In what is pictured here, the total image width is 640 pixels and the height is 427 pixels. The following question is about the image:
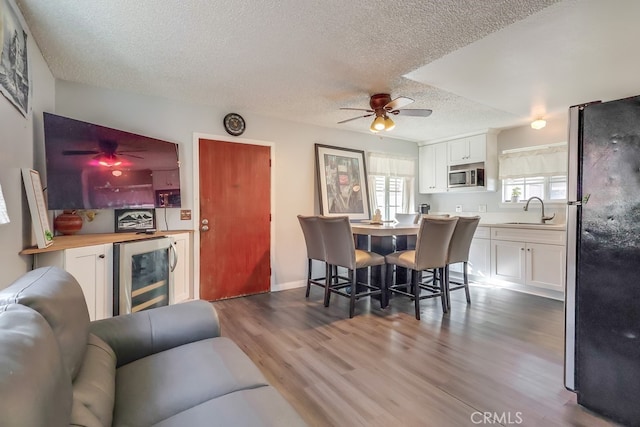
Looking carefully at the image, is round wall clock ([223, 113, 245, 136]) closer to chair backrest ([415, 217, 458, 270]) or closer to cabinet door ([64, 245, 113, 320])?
cabinet door ([64, 245, 113, 320])

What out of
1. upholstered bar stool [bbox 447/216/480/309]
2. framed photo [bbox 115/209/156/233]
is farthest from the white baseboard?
upholstered bar stool [bbox 447/216/480/309]

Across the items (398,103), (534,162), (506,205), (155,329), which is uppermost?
(398,103)

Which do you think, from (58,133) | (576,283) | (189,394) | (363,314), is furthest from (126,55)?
(576,283)

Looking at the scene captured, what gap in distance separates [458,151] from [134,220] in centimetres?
476

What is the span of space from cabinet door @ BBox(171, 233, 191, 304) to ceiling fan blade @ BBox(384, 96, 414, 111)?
8.33 feet

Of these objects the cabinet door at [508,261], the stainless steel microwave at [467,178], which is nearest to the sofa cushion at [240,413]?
the cabinet door at [508,261]

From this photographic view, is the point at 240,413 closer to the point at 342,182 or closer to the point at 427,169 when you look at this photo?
the point at 342,182

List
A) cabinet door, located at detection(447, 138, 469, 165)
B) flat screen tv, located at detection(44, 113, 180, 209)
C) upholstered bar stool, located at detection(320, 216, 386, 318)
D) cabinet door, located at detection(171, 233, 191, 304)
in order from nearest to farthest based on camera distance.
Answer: flat screen tv, located at detection(44, 113, 180, 209), upholstered bar stool, located at detection(320, 216, 386, 318), cabinet door, located at detection(171, 233, 191, 304), cabinet door, located at detection(447, 138, 469, 165)

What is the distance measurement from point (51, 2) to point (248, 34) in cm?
111

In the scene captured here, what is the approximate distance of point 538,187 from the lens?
4.37 meters

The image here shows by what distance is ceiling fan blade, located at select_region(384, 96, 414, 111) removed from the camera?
9.17 feet

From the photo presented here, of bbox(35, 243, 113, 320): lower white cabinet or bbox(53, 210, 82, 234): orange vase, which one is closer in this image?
bbox(35, 243, 113, 320): lower white cabinet

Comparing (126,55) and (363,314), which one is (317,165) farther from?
(126,55)

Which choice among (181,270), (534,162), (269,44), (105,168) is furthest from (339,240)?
(534,162)
